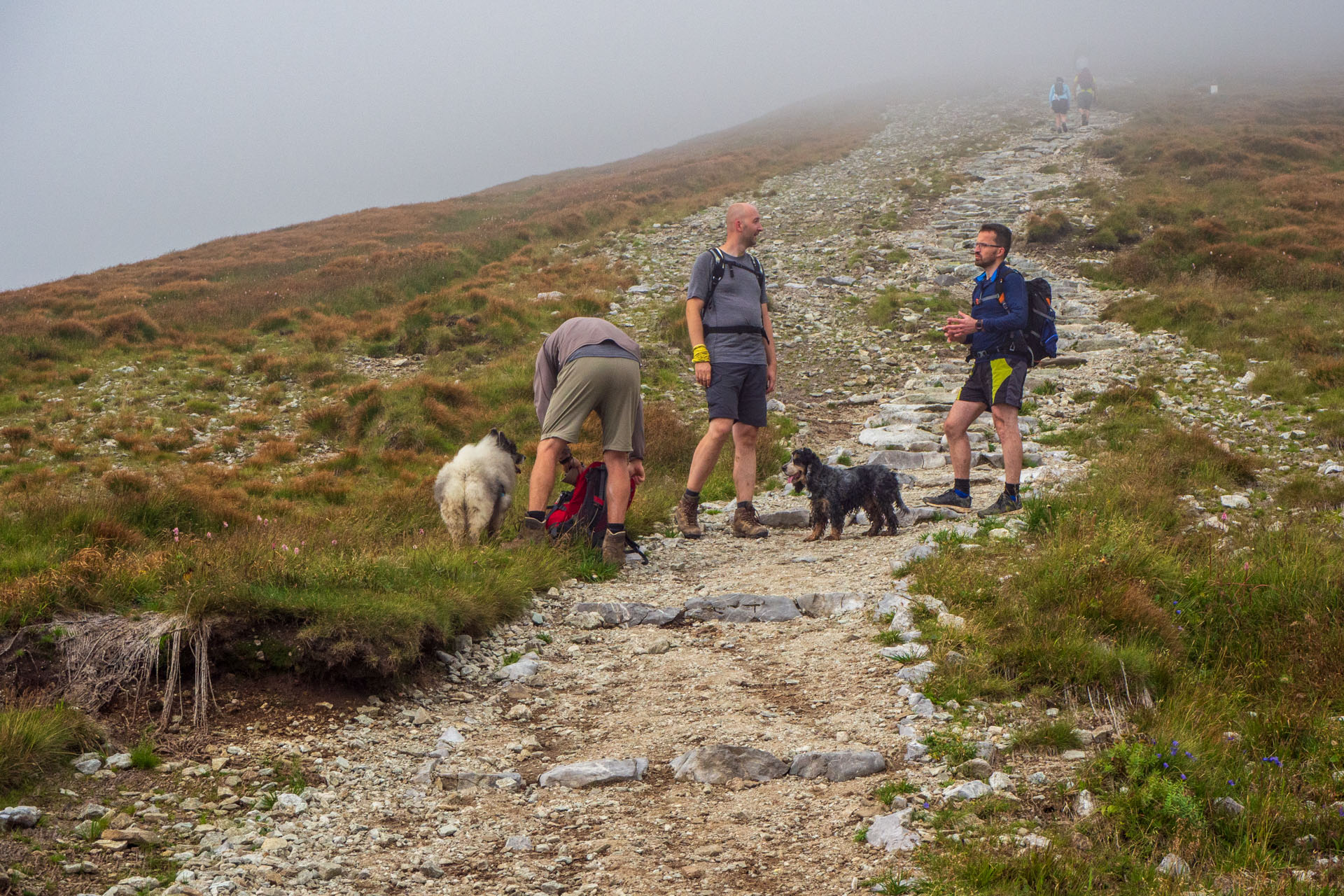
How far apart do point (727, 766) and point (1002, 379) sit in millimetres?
4836

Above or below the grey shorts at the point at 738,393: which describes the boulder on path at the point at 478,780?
below

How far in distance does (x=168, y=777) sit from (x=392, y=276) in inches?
781

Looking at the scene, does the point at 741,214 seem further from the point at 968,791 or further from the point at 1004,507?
the point at 968,791

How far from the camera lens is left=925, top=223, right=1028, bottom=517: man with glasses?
7.31 metres

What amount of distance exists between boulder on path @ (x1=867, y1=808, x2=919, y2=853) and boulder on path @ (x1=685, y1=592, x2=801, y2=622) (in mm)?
2602

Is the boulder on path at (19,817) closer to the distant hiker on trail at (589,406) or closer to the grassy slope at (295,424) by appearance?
the grassy slope at (295,424)

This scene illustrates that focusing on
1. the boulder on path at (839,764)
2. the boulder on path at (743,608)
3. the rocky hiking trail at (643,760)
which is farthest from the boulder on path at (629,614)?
the boulder on path at (839,764)

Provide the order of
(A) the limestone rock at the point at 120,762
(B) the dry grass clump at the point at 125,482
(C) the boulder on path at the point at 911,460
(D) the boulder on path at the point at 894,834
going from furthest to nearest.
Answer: (C) the boulder on path at the point at 911,460
(B) the dry grass clump at the point at 125,482
(A) the limestone rock at the point at 120,762
(D) the boulder on path at the point at 894,834

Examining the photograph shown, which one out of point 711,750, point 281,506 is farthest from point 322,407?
point 711,750

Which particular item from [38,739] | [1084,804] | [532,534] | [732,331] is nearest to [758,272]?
[732,331]

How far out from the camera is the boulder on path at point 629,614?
6082 mm

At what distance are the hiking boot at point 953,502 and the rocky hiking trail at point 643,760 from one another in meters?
0.18

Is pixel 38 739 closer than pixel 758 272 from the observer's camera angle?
Yes

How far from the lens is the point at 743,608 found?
6055 mm
